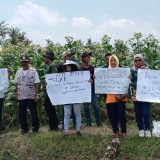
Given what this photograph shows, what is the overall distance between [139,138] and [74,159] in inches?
51.3

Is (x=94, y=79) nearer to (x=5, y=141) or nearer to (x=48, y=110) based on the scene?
(x=48, y=110)

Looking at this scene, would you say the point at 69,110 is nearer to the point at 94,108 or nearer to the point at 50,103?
the point at 50,103

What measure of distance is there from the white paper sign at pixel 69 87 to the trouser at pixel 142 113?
3.21 feet

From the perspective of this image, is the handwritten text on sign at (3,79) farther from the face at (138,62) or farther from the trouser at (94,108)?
the face at (138,62)

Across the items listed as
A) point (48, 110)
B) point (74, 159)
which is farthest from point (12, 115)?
point (74, 159)

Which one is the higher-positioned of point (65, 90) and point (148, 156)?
point (65, 90)

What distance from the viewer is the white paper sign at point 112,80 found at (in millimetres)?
7160

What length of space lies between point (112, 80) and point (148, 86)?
2.30 feet

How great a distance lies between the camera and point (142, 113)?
23.3 ft

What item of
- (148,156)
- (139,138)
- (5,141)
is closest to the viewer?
(148,156)

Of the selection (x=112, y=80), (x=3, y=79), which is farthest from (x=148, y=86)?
(x=3, y=79)

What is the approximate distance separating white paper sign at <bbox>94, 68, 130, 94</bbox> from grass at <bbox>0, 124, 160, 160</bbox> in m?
0.91

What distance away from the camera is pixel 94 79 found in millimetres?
7414

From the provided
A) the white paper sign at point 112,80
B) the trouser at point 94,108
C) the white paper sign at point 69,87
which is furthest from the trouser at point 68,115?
the trouser at point 94,108
